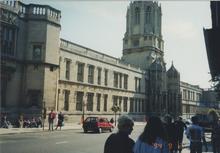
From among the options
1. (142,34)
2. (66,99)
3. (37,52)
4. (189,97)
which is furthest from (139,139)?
(189,97)

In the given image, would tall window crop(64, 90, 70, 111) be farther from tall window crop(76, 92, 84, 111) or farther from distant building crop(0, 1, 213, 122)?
tall window crop(76, 92, 84, 111)

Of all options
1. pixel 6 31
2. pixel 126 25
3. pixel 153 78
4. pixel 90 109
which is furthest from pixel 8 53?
pixel 126 25

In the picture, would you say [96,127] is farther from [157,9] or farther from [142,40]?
[157,9]

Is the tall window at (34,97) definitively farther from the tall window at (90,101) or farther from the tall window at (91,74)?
the tall window at (91,74)

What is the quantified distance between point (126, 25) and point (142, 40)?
615 centimetres

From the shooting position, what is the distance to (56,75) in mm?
40906

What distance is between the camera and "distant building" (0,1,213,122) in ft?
121

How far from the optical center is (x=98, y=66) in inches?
2138

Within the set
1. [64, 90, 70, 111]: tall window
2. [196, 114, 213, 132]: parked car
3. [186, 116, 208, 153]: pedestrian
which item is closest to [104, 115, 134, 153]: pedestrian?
[186, 116, 208, 153]: pedestrian

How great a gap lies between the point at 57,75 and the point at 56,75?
63 cm

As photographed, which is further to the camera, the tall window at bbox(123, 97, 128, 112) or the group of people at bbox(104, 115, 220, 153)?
the tall window at bbox(123, 97, 128, 112)

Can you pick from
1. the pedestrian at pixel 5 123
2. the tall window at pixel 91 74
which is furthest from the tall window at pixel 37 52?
the tall window at pixel 91 74

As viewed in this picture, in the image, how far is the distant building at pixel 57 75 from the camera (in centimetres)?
3703

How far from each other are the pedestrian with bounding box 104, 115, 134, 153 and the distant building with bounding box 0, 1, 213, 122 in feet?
102
